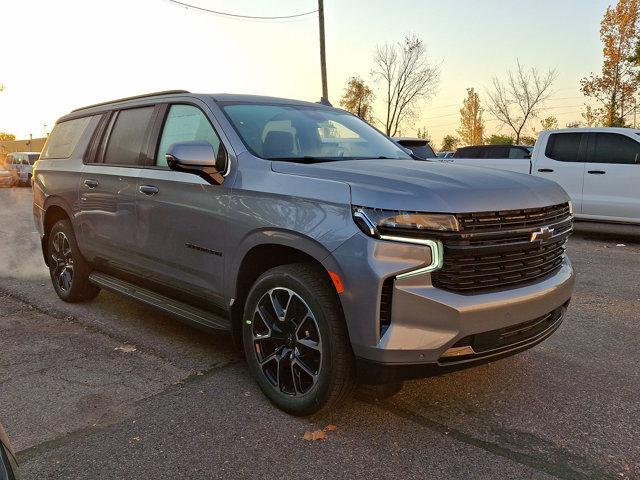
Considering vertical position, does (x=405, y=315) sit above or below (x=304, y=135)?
below

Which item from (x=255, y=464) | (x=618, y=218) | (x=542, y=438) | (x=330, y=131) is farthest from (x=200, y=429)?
(x=618, y=218)

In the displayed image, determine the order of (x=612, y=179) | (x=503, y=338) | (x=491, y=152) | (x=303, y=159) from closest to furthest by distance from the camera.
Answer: (x=503, y=338)
(x=303, y=159)
(x=612, y=179)
(x=491, y=152)

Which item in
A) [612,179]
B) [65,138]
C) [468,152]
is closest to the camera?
[65,138]

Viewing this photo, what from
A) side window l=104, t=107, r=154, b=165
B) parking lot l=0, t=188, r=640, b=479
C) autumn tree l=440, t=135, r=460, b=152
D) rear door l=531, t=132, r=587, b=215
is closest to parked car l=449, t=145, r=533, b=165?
rear door l=531, t=132, r=587, b=215

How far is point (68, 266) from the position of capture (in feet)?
17.5

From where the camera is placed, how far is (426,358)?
2.65 metres

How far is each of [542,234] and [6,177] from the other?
28351 mm

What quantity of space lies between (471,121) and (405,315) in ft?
228

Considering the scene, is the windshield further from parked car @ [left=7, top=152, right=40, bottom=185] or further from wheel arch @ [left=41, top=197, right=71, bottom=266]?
parked car @ [left=7, top=152, right=40, bottom=185]

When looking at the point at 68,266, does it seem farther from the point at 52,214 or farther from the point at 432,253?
the point at 432,253

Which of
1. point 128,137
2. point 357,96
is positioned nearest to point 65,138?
point 128,137

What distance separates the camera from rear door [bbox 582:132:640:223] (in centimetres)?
926

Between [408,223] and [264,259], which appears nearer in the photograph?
[408,223]

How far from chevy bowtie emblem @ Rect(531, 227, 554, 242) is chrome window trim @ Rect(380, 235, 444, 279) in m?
0.62
